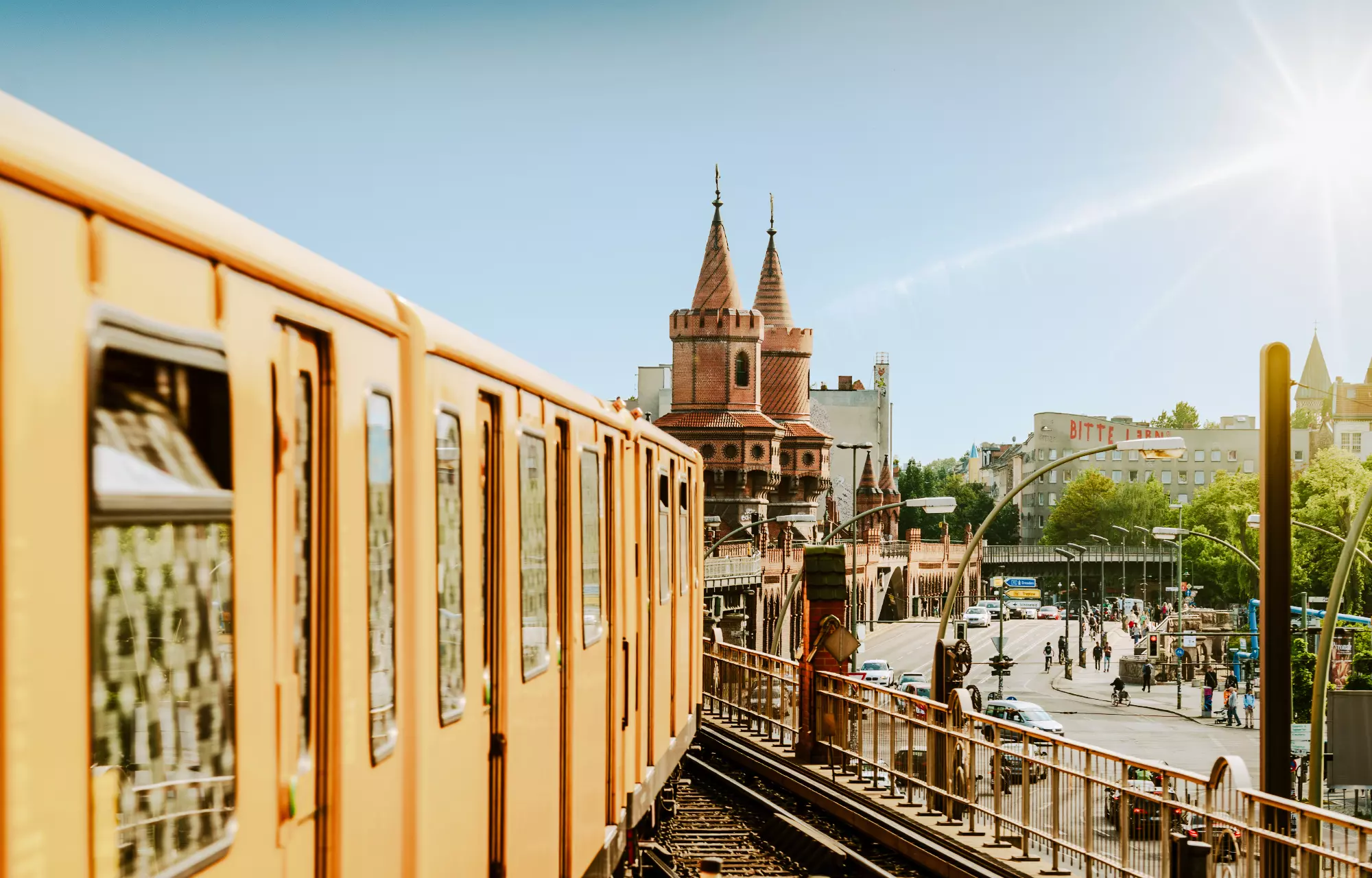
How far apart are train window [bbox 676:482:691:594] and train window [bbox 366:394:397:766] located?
8.80m

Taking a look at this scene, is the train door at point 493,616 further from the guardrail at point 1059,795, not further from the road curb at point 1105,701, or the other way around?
the road curb at point 1105,701

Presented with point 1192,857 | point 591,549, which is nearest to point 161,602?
point 591,549

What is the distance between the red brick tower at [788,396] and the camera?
4016 inches

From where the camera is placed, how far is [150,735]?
289cm

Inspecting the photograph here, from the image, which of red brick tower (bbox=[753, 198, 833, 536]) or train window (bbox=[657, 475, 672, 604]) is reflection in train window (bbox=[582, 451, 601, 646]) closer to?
train window (bbox=[657, 475, 672, 604])

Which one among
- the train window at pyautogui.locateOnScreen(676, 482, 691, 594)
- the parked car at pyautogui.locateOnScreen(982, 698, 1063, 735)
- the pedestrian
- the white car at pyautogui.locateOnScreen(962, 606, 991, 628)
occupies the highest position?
the train window at pyautogui.locateOnScreen(676, 482, 691, 594)

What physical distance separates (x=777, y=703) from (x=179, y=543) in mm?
17482

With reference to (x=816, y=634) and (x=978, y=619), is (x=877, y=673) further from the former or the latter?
(x=978, y=619)

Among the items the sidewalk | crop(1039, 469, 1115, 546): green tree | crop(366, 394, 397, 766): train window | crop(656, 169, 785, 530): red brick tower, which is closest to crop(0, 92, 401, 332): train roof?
crop(366, 394, 397, 766): train window

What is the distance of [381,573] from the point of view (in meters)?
4.55

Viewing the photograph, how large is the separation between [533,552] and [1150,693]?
64713 mm

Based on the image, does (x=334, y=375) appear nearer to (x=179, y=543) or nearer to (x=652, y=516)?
(x=179, y=543)

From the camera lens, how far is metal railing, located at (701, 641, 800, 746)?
18688mm

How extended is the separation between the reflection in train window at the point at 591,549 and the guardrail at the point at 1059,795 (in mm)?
3873
